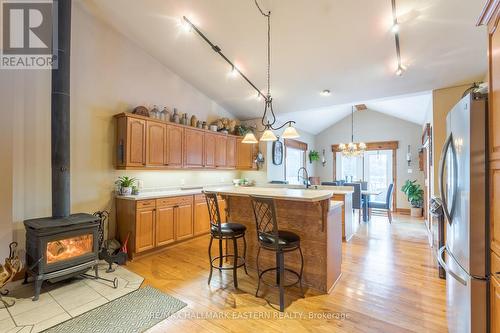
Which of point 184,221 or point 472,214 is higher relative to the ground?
point 472,214

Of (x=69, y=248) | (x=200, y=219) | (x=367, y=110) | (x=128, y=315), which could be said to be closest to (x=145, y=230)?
(x=69, y=248)

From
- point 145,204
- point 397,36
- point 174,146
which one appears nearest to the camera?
point 397,36

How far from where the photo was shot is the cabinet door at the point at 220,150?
213 inches

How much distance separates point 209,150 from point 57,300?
3419 millimetres

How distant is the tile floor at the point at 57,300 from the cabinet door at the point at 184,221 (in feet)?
3.72

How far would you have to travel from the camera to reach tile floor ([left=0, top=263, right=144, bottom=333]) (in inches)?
83.0

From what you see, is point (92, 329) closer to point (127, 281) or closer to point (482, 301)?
point (127, 281)

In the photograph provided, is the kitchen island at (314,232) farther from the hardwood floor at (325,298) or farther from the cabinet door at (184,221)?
the cabinet door at (184,221)

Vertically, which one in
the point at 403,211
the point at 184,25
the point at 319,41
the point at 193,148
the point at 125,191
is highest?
the point at 184,25

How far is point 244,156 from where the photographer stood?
19.9 ft

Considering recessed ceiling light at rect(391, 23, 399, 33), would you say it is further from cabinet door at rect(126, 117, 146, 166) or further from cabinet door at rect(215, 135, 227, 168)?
cabinet door at rect(126, 117, 146, 166)

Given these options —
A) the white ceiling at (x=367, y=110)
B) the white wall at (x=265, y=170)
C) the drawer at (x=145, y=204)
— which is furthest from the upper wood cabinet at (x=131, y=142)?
the white ceiling at (x=367, y=110)

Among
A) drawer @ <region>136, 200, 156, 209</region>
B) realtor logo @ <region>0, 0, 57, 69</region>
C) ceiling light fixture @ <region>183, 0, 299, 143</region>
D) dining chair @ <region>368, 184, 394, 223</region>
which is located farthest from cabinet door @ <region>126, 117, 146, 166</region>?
dining chair @ <region>368, 184, 394, 223</region>

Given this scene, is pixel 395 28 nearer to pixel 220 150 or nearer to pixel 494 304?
pixel 494 304
